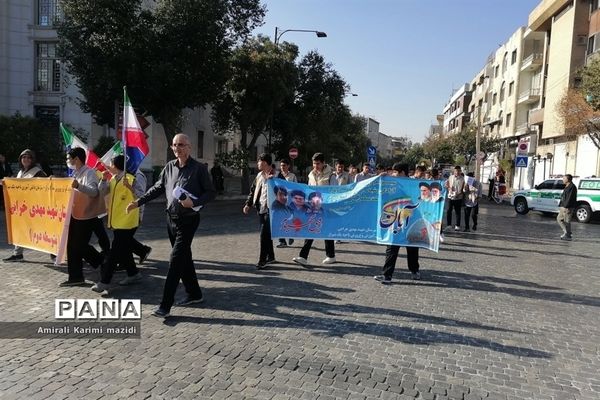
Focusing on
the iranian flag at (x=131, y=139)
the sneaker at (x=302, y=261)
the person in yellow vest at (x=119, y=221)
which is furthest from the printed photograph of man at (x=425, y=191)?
the person in yellow vest at (x=119, y=221)

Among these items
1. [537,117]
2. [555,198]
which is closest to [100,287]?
[555,198]

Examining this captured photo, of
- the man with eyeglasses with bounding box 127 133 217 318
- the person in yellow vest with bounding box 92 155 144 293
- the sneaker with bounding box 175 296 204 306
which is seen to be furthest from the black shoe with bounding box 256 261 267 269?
the man with eyeglasses with bounding box 127 133 217 318

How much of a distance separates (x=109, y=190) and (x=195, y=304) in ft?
7.20

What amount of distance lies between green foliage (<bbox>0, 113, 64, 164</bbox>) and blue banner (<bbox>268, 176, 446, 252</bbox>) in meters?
13.5

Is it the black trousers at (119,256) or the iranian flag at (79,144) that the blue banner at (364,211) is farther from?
the iranian flag at (79,144)

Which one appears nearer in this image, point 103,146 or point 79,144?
point 79,144

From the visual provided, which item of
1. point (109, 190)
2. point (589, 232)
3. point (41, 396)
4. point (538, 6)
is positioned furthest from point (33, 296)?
point (538, 6)

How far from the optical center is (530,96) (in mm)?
44656

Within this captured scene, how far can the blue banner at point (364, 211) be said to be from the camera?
7891mm

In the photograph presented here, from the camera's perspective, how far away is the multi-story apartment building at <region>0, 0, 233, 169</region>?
25281mm

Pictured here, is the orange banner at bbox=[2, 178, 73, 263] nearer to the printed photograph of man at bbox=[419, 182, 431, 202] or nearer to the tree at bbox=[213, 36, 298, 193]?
Answer: the printed photograph of man at bbox=[419, 182, 431, 202]

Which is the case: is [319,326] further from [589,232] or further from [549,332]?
[589,232]

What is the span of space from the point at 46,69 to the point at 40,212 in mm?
21856

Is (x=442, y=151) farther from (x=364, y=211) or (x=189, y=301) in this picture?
(x=189, y=301)
